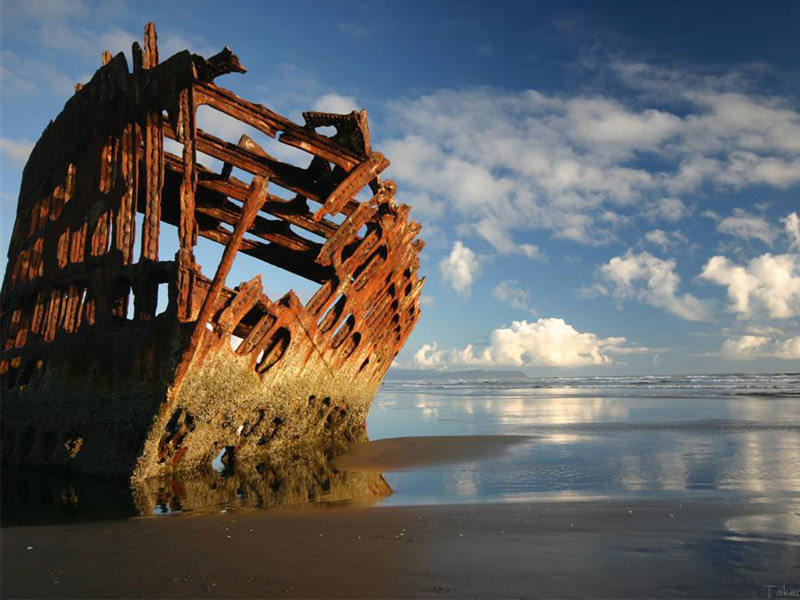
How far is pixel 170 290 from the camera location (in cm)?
598

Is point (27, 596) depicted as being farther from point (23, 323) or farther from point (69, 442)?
point (23, 323)

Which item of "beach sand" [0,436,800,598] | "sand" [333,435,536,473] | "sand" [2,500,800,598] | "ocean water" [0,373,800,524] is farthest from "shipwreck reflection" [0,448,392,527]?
"sand" [333,435,536,473]

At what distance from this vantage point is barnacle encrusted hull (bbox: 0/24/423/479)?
6.18 m

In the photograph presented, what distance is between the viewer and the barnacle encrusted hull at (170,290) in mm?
6176

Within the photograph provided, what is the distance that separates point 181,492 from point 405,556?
10.6ft

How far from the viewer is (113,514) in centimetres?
484

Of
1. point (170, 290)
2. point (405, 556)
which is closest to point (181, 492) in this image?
point (170, 290)

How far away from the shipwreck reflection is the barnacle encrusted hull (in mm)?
245

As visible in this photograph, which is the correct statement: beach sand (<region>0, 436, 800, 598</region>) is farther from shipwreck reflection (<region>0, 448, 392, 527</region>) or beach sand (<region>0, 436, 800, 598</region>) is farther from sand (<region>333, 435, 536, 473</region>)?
sand (<region>333, 435, 536, 473</region>)

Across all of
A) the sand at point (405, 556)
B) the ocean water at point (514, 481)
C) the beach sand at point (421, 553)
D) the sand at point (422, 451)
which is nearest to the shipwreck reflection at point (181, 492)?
the ocean water at point (514, 481)

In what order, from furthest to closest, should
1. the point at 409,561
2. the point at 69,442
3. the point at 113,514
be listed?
the point at 69,442 → the point at 113,514 → the point at 409,561

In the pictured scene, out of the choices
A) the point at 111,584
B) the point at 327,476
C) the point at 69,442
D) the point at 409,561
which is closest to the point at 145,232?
the point at 69,442

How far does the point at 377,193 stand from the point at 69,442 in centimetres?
546

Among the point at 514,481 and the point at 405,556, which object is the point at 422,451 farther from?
the point at 405,556
